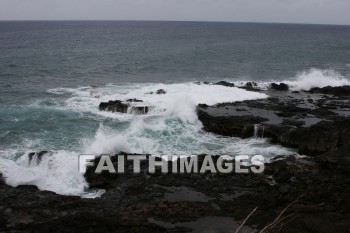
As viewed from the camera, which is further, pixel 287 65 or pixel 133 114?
pixel 287 65

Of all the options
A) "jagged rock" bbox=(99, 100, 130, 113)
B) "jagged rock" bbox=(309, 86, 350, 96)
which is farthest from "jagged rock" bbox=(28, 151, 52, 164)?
"jagged rock" bbox=(309, 86, 350, 96)

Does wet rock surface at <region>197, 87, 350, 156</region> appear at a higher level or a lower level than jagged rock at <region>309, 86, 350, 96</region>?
lower

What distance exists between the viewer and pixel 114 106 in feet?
94.1

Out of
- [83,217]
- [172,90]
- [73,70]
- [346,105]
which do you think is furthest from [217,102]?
[73,70]

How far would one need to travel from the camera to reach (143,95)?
109ft

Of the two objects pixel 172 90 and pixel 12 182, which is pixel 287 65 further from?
pixel 12 182

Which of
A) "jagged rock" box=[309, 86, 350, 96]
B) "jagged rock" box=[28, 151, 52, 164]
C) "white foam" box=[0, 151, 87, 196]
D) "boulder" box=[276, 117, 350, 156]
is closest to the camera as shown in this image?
"white foam" box=[0, 151, 87, 196]

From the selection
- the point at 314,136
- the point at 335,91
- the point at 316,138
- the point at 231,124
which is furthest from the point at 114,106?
the point at 335,91

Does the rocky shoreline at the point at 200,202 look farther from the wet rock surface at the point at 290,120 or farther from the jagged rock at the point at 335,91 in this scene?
the jagged rock at the point at 335,91

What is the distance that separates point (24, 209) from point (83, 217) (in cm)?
243

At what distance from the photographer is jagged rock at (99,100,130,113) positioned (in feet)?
93.1

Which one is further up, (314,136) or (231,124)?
(231,124)

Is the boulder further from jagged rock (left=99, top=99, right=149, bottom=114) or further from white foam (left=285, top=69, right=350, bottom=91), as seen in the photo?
white foam (left=285, top=69, right=350, bottom=91)

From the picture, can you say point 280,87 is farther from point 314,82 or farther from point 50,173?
point 50,173
